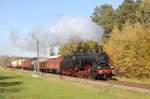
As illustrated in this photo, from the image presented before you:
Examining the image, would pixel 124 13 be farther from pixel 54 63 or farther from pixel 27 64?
pixel 54 63

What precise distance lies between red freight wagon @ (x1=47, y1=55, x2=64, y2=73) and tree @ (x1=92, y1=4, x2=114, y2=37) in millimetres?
25493

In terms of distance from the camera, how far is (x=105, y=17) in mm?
96438

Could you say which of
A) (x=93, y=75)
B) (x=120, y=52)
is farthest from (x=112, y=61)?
(x=93, y=75)

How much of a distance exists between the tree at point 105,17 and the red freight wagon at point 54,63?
25493 millimetres

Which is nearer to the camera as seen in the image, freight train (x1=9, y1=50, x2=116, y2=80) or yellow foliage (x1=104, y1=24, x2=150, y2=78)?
freight train (x1=9, y1=50, x2=116, y2=80)

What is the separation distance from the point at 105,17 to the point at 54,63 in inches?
1401

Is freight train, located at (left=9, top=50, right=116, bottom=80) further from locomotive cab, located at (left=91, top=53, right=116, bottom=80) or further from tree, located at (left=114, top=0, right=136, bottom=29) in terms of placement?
tree, located at (left=114, top=0, right=136, bottom=29)

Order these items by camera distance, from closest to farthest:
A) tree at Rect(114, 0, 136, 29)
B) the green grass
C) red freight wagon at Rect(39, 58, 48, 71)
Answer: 1. the green grass
2. red freight wagon at Rect(39, 58, 48, 71)
3. tree at Rect(114, 0, 136, 29)

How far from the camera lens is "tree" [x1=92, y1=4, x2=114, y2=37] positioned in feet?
307

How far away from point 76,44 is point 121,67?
40821 millimetres

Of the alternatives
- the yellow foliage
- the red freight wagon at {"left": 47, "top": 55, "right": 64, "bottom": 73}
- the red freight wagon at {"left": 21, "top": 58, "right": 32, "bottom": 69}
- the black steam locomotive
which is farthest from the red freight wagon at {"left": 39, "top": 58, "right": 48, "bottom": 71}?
the black steam locomotive

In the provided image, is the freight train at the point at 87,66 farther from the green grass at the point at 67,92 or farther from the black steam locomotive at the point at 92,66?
the green grass at the point at 67,92

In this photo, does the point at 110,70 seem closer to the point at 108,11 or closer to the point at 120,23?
the point at 120,23

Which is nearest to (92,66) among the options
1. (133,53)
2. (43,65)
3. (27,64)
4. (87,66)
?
(87,66)
